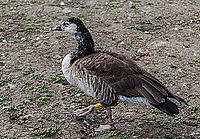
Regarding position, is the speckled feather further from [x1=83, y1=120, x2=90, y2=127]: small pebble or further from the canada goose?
[x1=83, y1=120, x2=90, y2=127]: small pebble

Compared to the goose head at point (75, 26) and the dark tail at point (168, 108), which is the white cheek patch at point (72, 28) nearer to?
the goose head at point (75, 26)

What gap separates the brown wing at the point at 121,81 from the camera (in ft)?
16.4

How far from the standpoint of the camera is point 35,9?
9.98 m

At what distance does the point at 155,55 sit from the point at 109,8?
11.3ft

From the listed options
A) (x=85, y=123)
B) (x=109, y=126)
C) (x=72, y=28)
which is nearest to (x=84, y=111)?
(x=85, y=123)

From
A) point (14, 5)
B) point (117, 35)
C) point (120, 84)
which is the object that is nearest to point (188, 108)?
point (120, 84)

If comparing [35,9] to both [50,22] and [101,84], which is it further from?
[101,84]

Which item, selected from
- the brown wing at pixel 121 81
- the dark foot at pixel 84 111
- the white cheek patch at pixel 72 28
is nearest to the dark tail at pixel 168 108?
the brown wing at pixel 121 81

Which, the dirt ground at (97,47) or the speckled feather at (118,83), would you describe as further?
the dirt ground at (97,47)

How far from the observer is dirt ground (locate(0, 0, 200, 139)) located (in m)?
5.38

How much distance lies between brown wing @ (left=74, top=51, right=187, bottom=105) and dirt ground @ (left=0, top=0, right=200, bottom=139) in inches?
29.8

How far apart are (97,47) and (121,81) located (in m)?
3.09

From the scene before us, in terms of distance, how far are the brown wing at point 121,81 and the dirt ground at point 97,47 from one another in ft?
2.49

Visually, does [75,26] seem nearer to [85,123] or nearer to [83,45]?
[83,45]
